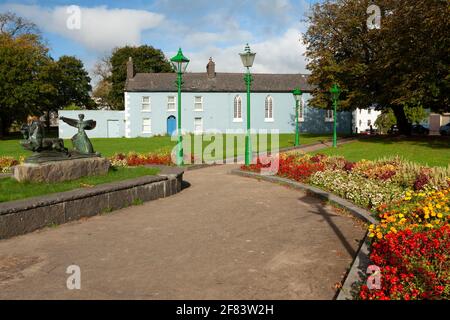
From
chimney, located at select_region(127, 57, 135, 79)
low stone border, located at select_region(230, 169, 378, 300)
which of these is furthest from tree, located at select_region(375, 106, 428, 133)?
low stone border, located at select_region(230, 169, 378, 300)

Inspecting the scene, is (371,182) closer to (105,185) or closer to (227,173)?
(105,185)

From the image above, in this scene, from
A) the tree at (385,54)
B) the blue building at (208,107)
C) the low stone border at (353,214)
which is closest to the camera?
the low stone border at (353,214)

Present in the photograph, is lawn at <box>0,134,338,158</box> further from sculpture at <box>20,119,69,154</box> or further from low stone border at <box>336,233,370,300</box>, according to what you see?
low stone border at <box>336,233,370,300</box>

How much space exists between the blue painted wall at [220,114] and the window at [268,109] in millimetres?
408

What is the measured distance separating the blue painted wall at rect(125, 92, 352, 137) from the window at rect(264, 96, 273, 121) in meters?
0.41

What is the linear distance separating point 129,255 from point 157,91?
147 ft

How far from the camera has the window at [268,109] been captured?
5216cm

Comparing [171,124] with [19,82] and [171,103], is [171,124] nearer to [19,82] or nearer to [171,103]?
[171,103]

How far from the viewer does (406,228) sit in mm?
5406

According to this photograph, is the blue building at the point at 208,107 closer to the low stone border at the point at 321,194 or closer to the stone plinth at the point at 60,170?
the low stone border at the point at 321,194

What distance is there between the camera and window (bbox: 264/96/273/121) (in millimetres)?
52156

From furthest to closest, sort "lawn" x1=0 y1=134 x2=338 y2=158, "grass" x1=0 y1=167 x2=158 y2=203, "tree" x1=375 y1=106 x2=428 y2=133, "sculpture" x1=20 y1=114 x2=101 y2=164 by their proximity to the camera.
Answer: "tree" x1=375 y1=106 x2=428 y2=133 < "lawn" x1=0 y1=134 x2=338 y2=158 < "sculpture" x1=20 y1=114 x2=101 y2=164 < "grass" x1=0 y1=167 x2=158 y2=203

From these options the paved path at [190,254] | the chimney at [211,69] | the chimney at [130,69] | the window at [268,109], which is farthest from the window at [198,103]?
the paved path at [190,254]

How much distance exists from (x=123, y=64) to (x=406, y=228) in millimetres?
65229
